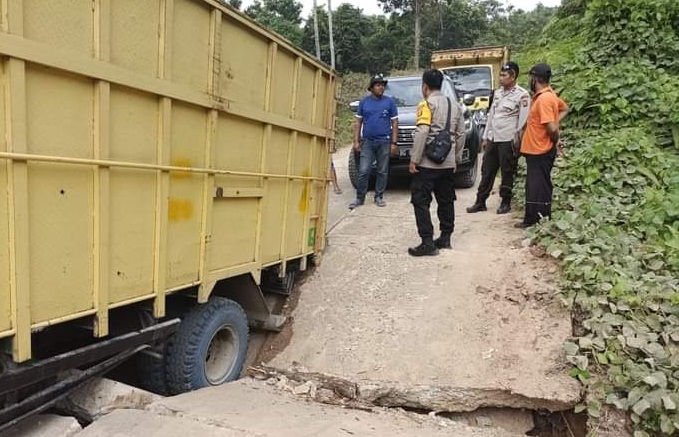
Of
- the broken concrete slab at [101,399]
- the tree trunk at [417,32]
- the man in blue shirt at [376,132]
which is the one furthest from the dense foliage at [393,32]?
the broken concrete slab at [101,399]

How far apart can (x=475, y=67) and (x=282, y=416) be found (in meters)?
12.8

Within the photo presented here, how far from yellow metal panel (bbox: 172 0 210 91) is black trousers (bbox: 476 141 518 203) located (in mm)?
4026

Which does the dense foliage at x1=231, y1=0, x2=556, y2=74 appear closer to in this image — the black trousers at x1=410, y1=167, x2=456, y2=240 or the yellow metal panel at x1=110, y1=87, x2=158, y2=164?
the black trousers at x1=410, y1=167, x2=456, y2=240

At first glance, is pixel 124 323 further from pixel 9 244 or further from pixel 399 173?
pixel 399 173

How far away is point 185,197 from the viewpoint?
3.01 metres

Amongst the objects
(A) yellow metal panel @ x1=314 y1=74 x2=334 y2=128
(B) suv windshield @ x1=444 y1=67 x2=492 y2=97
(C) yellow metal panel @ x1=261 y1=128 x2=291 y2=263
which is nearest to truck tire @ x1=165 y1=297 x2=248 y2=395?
(C) yellow metal panel @ x1=261 y1=128 x2=291 y2=263

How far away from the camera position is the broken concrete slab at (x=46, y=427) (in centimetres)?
234

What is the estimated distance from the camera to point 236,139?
3494 millimetres

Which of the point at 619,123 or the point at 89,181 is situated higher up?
the point at 619,123

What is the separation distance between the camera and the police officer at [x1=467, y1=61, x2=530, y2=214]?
5.70 metres

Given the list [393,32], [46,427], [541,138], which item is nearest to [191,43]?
[46,427]

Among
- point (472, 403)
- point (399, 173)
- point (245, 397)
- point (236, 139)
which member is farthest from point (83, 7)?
point (399, 173)

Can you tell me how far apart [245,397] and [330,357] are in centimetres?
98

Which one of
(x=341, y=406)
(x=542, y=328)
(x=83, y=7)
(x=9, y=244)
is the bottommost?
(x=341, y=406)
